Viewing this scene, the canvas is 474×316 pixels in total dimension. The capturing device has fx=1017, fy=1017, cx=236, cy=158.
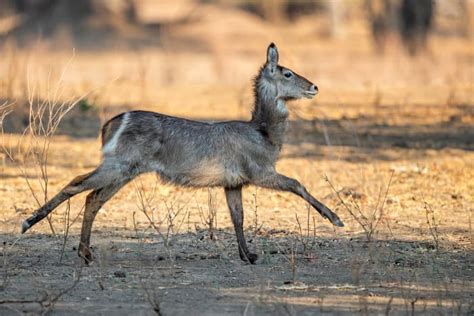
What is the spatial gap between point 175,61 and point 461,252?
54.9 ft

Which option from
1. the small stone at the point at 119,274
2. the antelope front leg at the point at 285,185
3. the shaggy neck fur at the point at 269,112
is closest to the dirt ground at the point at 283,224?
the small stone at the point at 119,274

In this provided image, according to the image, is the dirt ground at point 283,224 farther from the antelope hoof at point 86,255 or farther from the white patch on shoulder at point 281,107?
the white patch on shoulder at point 281,107

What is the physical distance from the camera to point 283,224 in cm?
977

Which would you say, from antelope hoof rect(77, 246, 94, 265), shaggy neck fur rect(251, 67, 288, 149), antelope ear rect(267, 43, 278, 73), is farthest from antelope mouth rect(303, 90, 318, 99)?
antelope hoof rect(77, 246, 94, 265)

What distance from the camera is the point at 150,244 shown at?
28.9 feet

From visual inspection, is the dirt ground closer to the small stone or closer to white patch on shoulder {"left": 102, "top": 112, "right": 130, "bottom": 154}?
the small stone

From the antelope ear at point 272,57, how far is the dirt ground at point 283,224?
3.81 ft

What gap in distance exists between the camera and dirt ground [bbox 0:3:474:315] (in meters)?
7.00

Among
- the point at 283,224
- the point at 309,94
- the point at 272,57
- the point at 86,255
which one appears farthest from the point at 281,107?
the point at 86,255

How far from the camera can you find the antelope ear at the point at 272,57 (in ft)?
28.8

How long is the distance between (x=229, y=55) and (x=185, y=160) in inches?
703

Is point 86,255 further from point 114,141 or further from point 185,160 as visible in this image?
point 185,160

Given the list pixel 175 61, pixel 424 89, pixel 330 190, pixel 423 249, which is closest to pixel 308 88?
pixel 423 249

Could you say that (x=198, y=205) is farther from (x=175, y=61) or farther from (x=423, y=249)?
(x=175, y=61)
